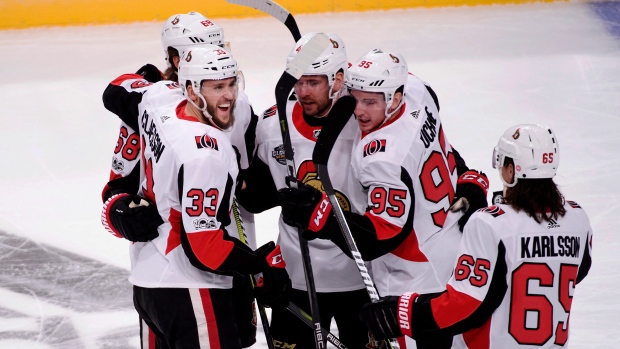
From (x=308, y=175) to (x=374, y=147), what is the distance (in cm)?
35

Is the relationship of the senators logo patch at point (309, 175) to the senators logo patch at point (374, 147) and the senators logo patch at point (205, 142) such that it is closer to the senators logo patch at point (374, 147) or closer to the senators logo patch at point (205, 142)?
the senators logo patch at point (374, 147)

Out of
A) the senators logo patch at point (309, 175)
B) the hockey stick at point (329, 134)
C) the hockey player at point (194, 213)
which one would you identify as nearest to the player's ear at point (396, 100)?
the hockey stick at point (329, 134)

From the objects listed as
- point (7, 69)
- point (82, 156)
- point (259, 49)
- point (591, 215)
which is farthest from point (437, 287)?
point (7, 69)

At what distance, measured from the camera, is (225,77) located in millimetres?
2975

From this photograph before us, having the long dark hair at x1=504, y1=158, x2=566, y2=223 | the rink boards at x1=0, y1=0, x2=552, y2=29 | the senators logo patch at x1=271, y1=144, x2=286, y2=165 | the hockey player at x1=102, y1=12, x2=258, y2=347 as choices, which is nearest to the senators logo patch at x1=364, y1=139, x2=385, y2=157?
the senators logo patch at x1=271, y1=144, x2=286, y2=165

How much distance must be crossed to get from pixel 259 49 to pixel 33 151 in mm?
2180

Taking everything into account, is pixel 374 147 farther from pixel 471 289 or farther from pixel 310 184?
pixel 471 289

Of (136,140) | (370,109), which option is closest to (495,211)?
(370,109)

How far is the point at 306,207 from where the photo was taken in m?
2.93

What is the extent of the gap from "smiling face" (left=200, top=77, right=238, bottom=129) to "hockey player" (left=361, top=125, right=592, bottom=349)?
901 millimetres

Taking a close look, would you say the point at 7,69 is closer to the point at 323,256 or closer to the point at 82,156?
the point at 82,156

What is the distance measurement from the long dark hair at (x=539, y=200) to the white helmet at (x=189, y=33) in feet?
4.90

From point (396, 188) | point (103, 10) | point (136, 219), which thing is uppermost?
point (396, 188)

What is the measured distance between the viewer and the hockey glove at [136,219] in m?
3.04
